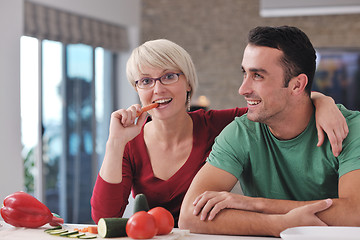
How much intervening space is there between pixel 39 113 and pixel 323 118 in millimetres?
3947

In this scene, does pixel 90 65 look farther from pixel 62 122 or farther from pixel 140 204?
pixel 140 204

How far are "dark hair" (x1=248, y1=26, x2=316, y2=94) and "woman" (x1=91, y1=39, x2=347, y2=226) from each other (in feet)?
0.57

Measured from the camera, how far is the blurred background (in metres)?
4.50

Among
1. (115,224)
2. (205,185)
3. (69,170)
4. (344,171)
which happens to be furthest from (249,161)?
(69,170)

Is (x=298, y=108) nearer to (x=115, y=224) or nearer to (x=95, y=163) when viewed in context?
(x=115, y=224)

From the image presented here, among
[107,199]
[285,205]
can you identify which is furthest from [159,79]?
[285,205]

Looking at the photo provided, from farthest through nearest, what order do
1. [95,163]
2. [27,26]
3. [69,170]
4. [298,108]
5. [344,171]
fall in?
[95,163], [69,170], [27,26], [298,108], [344,171]

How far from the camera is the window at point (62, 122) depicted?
5.11 metres

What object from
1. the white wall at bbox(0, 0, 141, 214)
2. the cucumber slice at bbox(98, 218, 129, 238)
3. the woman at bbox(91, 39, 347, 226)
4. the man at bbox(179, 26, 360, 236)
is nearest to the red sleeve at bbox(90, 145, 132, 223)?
the woman at bbox(91, 39, 347, 226)

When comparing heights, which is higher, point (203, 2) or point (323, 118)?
point (203, 2)

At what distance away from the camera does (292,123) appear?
1.83 m

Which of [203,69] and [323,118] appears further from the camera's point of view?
[203,69]

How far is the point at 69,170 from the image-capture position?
5.74 meters

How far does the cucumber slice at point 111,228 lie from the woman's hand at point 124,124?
0.61 m
